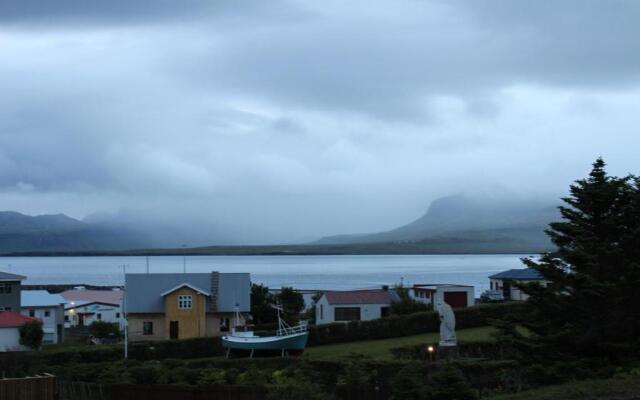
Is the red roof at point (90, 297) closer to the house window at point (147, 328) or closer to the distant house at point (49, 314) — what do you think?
the distant house at point (49, 314)

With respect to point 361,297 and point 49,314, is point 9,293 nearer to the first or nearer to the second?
point 49,314

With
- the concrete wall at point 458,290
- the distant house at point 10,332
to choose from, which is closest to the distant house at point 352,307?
the concrete wall at point 458,290

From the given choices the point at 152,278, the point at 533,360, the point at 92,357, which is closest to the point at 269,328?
the point at 152,278

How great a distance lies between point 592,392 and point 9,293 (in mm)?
51231

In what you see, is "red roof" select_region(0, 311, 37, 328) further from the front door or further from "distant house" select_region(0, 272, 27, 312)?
the front door

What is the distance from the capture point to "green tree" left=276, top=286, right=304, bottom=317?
63581 mm

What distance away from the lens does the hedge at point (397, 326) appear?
46469 millimetres

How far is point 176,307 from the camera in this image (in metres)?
49.6

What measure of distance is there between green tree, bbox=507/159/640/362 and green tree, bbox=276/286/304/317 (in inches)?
1602

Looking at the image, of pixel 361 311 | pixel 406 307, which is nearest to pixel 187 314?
pixel 361 311

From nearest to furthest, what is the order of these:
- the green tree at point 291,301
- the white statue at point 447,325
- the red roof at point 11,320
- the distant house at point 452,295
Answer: the white statue at point 447,325
the red roof at point 11,320
the distant house at point 452,295
the green tree at point 291,301

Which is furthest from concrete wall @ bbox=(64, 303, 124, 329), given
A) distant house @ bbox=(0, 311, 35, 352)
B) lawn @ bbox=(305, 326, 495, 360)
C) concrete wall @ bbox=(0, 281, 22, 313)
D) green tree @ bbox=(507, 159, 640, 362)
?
green tree @ bbox=(507, 159, 640, 362)

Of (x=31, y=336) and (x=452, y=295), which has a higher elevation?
(x=452, y=295)

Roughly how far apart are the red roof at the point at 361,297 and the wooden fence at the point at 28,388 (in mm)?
34980
